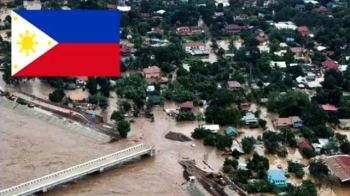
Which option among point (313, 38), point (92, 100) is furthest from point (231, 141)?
point (313, 38)

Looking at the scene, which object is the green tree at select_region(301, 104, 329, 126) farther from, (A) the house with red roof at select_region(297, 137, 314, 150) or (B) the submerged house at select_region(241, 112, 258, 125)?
(B) the submerged house at select_region(241, 112, 258, 125)

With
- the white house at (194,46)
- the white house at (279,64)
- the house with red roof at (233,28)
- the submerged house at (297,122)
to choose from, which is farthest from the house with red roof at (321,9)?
the submerged house at (297,122)

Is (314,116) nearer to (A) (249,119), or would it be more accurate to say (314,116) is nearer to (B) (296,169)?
(A) (249,119)

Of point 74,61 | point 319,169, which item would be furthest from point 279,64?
point 74,61

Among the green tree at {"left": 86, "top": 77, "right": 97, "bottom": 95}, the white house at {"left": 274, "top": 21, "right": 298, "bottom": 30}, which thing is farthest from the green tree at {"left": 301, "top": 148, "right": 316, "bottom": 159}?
the white house at {"left": 274, "top": 21, "right": 298, "bottom": 30}

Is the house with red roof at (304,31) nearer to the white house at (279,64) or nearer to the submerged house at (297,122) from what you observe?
the white house at (279,64)

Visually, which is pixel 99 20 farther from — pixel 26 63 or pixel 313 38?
pixel 313 38

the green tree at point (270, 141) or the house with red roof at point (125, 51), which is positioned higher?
the house with red roof at point (125, 51)
